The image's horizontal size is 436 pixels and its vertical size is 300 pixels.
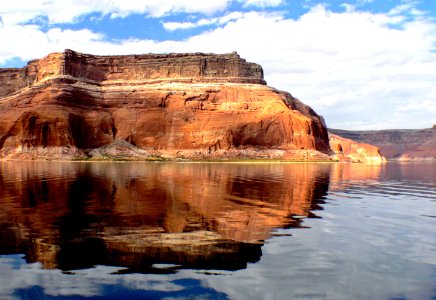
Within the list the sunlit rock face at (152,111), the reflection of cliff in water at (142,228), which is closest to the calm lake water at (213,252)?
the reflection of cliff in water at (142,228)

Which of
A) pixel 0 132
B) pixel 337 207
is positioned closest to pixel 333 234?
pixel 337 207

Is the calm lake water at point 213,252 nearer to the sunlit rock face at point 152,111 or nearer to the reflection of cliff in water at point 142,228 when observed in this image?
the reflection of cliff in water at point 142,228

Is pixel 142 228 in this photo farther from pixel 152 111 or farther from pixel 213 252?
pixel 152 111

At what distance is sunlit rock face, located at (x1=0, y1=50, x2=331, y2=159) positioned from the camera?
10806 centimetres

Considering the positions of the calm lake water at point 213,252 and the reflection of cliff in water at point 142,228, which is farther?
the reflection of cliff in water at point 142,228

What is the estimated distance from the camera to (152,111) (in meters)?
121

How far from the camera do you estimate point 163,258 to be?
29.9 feet

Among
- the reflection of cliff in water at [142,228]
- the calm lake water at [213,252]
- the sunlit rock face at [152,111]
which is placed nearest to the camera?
the calm lake water at [213,252]

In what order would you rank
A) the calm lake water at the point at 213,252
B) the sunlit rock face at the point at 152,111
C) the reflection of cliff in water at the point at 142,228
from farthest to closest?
the sunlit rock face at the point at 152,111
the reflection of cliff in water at the point at 142,228
the calm lake water at the point at 213,252

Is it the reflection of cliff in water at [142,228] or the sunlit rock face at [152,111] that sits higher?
the sunlit rock face at [152,111]

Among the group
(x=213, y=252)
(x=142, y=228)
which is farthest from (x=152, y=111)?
(x=213, y=252)

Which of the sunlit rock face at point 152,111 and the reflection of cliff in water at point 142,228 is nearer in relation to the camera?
the reflection of cliff in water at point 142,228

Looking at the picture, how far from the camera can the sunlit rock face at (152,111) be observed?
355 feet

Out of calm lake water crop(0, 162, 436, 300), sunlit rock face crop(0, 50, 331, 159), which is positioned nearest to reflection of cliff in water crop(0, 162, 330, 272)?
calm lake water crop(0, 162, 436, 300)
